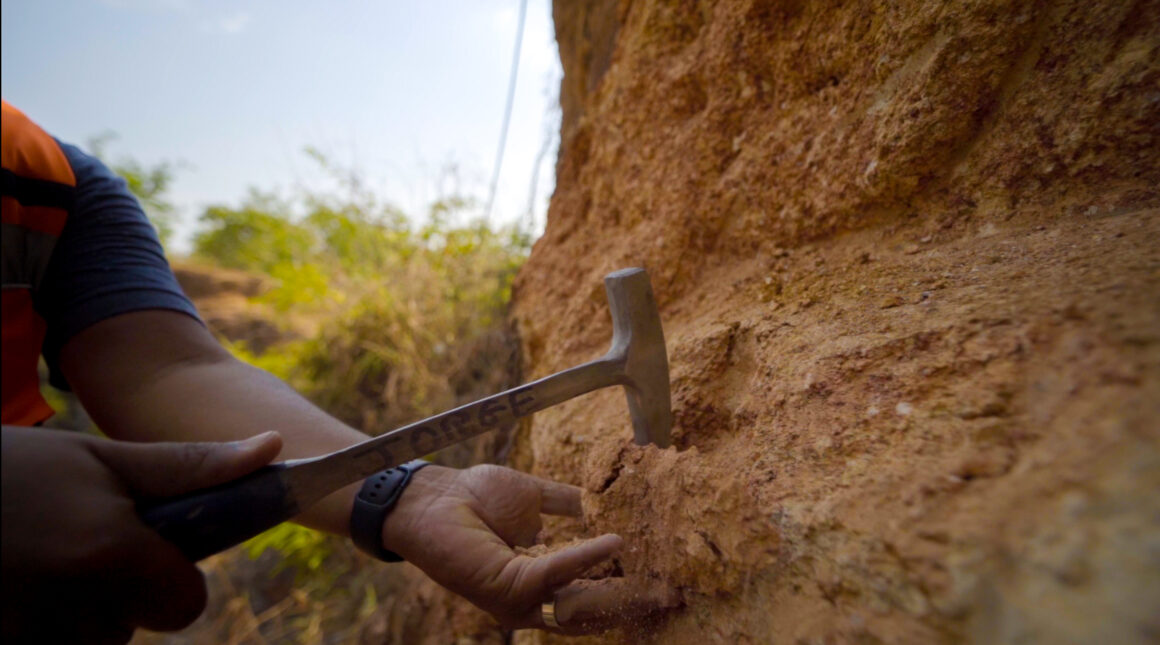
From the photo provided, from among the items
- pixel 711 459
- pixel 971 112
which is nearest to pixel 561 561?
pixel 711 459

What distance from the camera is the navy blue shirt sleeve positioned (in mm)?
1257

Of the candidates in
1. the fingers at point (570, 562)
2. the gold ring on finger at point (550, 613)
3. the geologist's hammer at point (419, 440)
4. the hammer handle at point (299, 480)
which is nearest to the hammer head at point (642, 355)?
the geologist's hammer at point (419, 440)

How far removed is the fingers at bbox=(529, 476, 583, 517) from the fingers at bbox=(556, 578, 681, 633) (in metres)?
0.30

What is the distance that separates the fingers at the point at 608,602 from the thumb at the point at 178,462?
0.64 meters

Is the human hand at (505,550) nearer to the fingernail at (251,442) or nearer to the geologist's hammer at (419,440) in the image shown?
the geologist's hammer at (419,440)

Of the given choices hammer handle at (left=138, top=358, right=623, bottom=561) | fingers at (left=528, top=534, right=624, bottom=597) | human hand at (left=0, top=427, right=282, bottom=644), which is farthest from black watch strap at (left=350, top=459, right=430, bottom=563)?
fingers at (left=528, top=534, right=624, bottom=597)

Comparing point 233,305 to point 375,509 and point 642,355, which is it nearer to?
point 375,509

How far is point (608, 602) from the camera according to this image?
0.98m

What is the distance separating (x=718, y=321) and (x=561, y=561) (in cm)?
70

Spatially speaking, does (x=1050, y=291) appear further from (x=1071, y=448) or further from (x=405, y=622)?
(x=405, y=622)

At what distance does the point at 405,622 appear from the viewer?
2.16 meters

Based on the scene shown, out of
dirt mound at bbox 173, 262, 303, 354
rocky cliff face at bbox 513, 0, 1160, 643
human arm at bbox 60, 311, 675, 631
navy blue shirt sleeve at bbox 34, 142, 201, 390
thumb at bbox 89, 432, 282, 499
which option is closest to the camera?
rocky cliff face at bbox 513, 0, 1160, 643

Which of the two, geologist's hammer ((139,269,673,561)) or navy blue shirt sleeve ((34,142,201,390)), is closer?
geologist's hammer ((139,269,673,561))

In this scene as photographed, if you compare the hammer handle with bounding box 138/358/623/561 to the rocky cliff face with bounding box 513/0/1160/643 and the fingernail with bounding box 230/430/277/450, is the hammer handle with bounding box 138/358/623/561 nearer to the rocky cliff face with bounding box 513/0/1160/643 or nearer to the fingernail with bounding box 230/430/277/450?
the fingernail with bounding box 230/430/277/450
